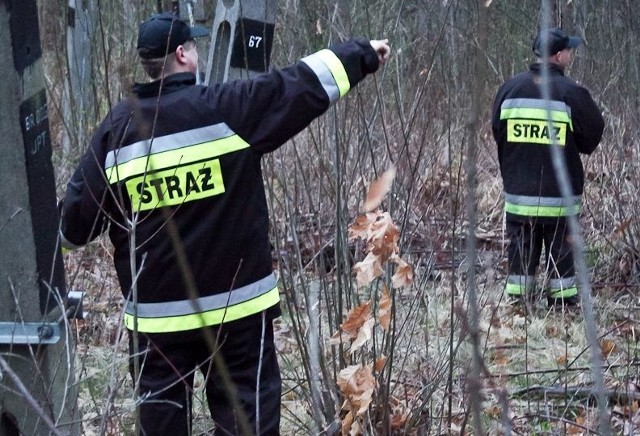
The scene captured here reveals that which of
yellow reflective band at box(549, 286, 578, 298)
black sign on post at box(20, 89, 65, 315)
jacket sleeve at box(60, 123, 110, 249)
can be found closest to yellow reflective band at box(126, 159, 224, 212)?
jacket sleeve at box(60, 123, 110, 249)

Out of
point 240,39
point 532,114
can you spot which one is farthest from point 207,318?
point 532,114

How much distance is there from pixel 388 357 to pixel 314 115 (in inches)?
36.7

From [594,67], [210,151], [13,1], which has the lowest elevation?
[594,67]

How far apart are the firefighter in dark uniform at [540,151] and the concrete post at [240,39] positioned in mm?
2345

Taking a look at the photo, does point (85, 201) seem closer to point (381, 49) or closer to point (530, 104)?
point (381, 49)

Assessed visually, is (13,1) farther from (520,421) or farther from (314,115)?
(520,421)

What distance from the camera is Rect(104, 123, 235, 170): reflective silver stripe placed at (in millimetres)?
3883

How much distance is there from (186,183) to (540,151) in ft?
12.6

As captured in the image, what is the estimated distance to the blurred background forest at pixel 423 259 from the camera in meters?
3.95

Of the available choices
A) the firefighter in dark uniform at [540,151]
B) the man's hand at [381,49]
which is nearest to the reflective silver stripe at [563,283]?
the firefighter in dark uniform at [540,151]

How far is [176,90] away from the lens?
157 inches

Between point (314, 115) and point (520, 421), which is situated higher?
point (314, 115)

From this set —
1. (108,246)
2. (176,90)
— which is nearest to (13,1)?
(176,90)

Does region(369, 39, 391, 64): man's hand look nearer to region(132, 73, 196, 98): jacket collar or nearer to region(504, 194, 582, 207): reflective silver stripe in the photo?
region(132, 73, 196, 98): jacket collar
